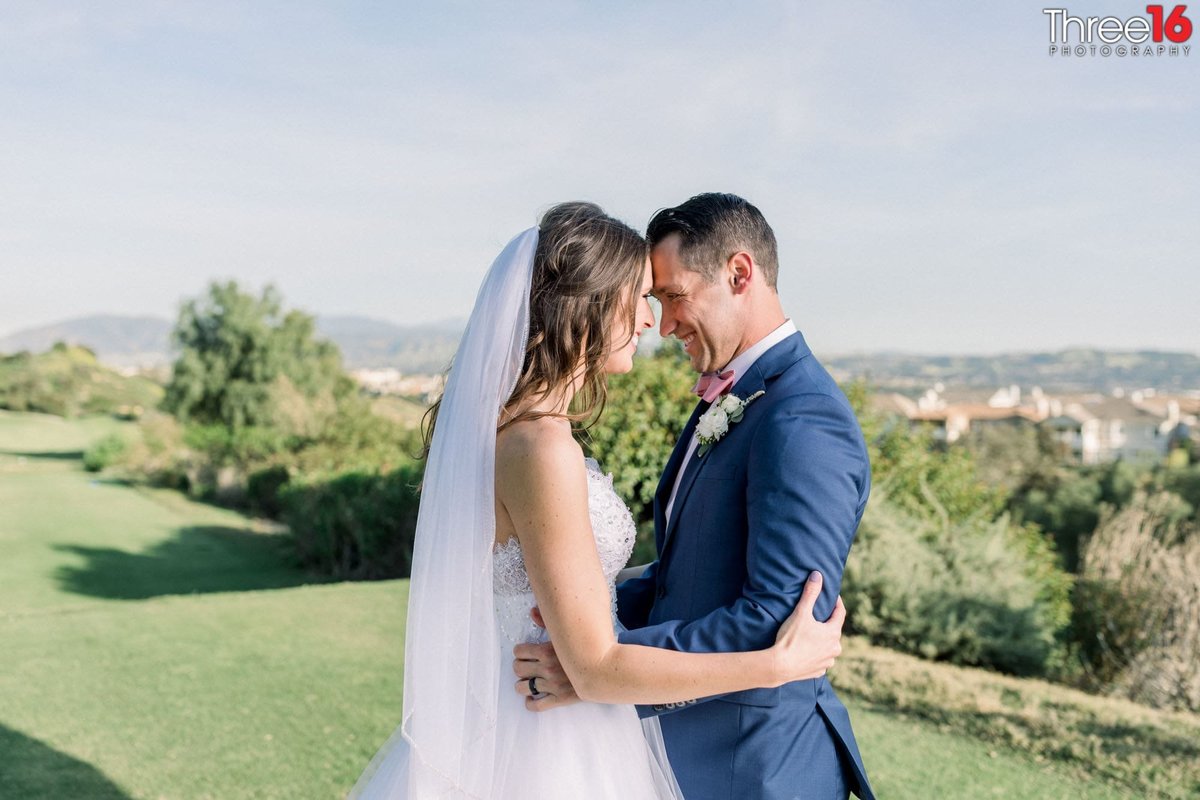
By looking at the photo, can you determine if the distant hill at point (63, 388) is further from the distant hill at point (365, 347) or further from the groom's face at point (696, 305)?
the groom's face at point (696, 305)

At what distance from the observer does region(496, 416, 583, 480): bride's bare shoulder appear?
85.2 inches

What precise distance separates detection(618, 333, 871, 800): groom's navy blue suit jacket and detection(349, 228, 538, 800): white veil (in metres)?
0.38

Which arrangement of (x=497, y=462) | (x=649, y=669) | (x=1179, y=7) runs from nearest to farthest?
(x=649, y=669) → (x=497, y=462) → (x=1179, y=7)

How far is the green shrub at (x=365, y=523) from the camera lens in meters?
15.6

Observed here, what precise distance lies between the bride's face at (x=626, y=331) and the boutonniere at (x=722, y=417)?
231mm

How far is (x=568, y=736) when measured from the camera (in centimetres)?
244

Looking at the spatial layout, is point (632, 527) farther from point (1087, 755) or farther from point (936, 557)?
point (936, 557)

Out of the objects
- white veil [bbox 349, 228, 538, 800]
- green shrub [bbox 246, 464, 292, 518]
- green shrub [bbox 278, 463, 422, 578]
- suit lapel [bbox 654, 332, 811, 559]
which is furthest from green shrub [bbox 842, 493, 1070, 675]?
green shrub [bbox 246, 464, 292, 518]

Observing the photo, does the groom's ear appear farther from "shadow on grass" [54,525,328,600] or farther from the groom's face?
"shadow on grass" [54,525,328,600]

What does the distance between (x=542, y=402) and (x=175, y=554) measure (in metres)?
19.6

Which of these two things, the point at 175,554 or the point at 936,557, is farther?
the point at 175,554

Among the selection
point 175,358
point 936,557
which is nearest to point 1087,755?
point 936,557

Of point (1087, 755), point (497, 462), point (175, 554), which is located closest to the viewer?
point (497, 462)

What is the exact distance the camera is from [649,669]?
6.93ft
